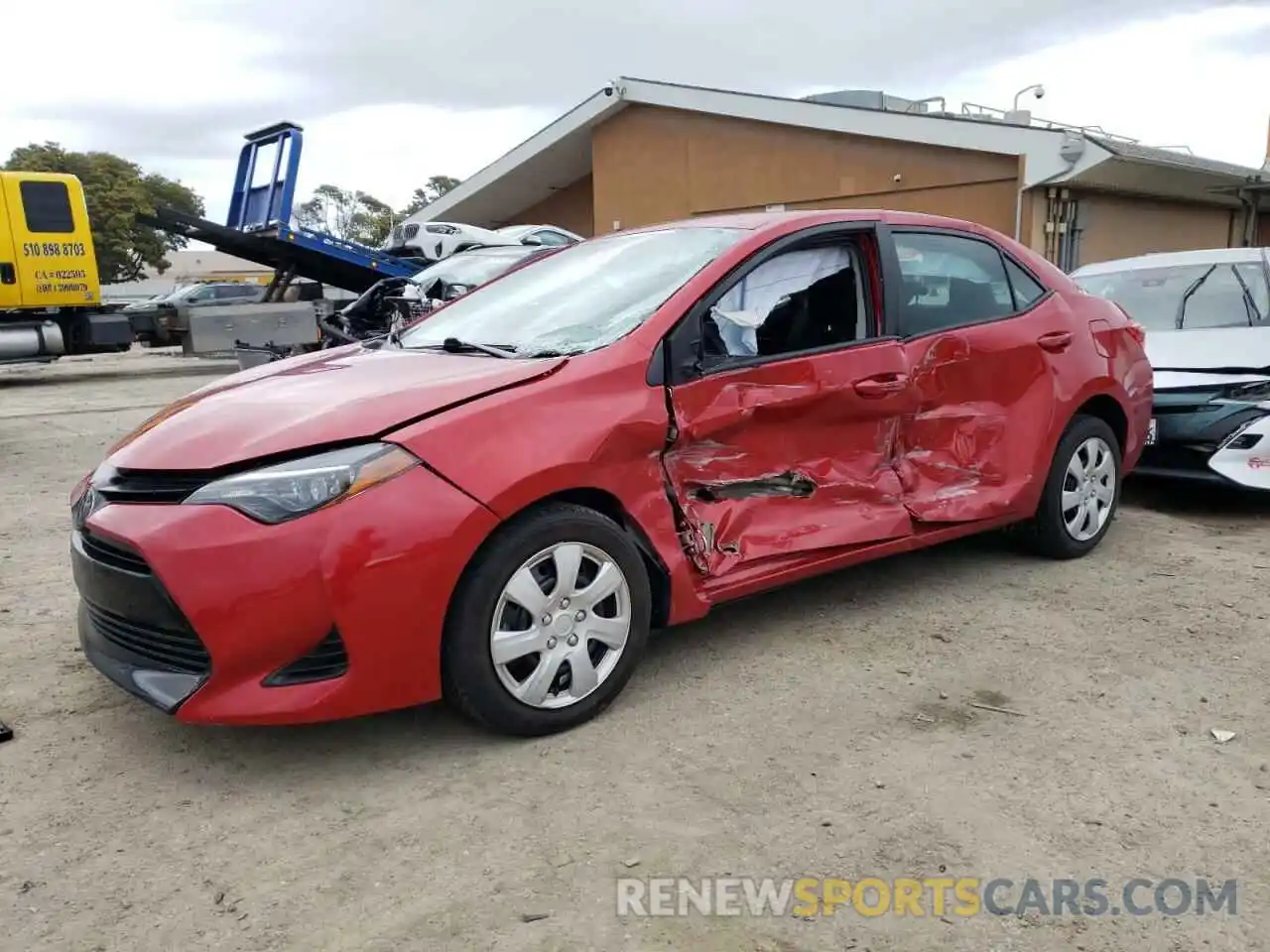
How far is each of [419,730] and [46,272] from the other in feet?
44.2

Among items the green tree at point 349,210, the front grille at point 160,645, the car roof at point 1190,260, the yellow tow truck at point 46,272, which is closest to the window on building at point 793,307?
the front grille at point 160,645

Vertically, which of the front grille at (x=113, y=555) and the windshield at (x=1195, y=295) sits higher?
the windshield at (x=1195, y=295)

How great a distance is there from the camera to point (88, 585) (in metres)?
2.85

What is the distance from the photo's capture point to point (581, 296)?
3.64m

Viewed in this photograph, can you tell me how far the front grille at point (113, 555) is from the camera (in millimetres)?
2629

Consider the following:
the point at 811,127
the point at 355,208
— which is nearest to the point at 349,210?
the point at 355,208

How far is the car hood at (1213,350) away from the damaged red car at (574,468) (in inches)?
64.2

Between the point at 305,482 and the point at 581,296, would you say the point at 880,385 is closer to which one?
the point at 581,296

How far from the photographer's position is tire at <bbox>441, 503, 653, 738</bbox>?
9.08 feet

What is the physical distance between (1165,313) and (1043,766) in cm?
472

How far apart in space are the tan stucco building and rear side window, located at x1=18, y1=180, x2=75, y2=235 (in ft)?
28.3

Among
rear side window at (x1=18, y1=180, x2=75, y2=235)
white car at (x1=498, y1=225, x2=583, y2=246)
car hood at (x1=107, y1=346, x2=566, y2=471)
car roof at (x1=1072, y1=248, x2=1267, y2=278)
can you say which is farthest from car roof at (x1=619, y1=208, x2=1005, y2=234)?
rear side window at (x1=18, y1=180, x2=75, y2=235)

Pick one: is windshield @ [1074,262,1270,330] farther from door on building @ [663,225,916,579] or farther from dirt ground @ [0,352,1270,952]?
door on building @ [663,225,916,579]

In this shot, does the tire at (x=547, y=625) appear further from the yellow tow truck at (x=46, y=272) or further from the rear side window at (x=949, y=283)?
the yellow tow truck at (x=46, y=272)
